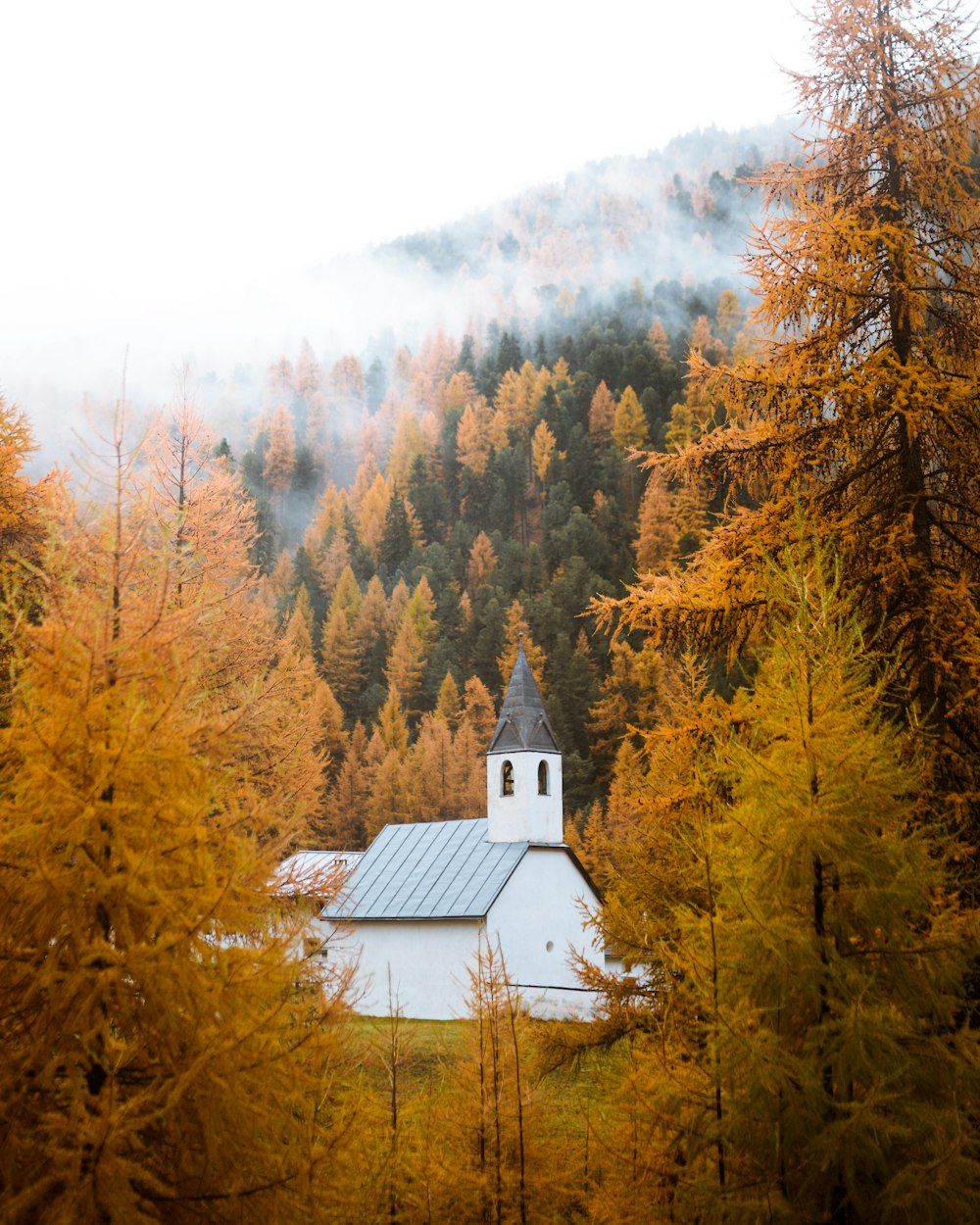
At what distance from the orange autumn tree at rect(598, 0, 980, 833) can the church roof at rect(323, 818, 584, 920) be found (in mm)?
19922

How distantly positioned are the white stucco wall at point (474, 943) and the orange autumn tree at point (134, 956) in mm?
22890

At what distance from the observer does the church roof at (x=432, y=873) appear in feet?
91.8

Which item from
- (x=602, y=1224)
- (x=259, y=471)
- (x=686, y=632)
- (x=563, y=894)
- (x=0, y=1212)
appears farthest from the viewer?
(x=259, y=471)

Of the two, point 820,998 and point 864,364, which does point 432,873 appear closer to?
point 864,364

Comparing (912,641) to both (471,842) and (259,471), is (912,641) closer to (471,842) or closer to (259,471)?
(471,842)

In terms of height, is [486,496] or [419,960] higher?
[486,496]

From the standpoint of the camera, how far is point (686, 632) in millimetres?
8898

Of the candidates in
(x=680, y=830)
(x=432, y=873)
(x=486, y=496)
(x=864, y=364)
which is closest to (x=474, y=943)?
(x=432, y=873)

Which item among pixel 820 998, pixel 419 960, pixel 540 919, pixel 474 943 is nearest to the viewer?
pixel 820 998

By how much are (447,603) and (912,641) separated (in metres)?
63.6

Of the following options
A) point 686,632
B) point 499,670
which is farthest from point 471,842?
point 499,670

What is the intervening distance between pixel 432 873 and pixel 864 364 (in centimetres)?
2391

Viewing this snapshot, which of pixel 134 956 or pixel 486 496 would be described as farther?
pixel 486 496

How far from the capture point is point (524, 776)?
29.6m
